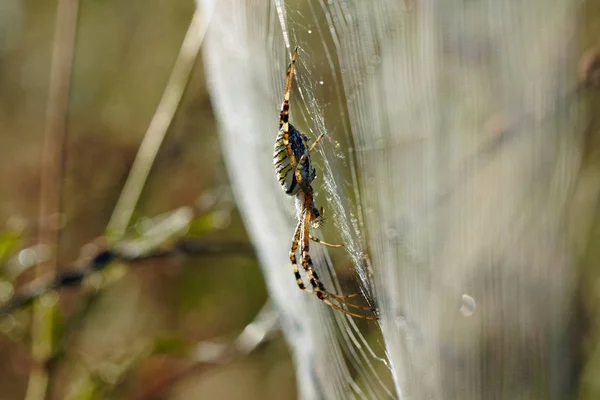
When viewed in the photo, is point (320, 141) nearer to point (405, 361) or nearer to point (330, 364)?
point (405, 361)

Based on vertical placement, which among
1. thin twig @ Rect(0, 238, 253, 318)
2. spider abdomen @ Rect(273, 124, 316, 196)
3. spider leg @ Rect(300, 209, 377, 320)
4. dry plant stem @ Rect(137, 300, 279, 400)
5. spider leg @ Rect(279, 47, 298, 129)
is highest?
spider leg @ Rect(279, 47, 298, 129)

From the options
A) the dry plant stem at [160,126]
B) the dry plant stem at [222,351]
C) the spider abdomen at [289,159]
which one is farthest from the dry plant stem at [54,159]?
the spider abdomen at [289,159]

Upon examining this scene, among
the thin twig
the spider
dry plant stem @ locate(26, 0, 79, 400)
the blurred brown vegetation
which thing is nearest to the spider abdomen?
the spider

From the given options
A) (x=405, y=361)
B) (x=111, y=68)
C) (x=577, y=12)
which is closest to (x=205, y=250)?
(x=405, y=361)

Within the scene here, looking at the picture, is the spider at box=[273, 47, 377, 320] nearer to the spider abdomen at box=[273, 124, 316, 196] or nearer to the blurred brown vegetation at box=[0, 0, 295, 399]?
the spider abdomen at box=[273, 124, 316, 196]

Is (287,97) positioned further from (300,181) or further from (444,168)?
(444,168)

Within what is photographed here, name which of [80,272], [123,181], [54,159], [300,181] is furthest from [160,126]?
[123,181]

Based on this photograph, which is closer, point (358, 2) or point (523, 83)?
point (358, 2)
